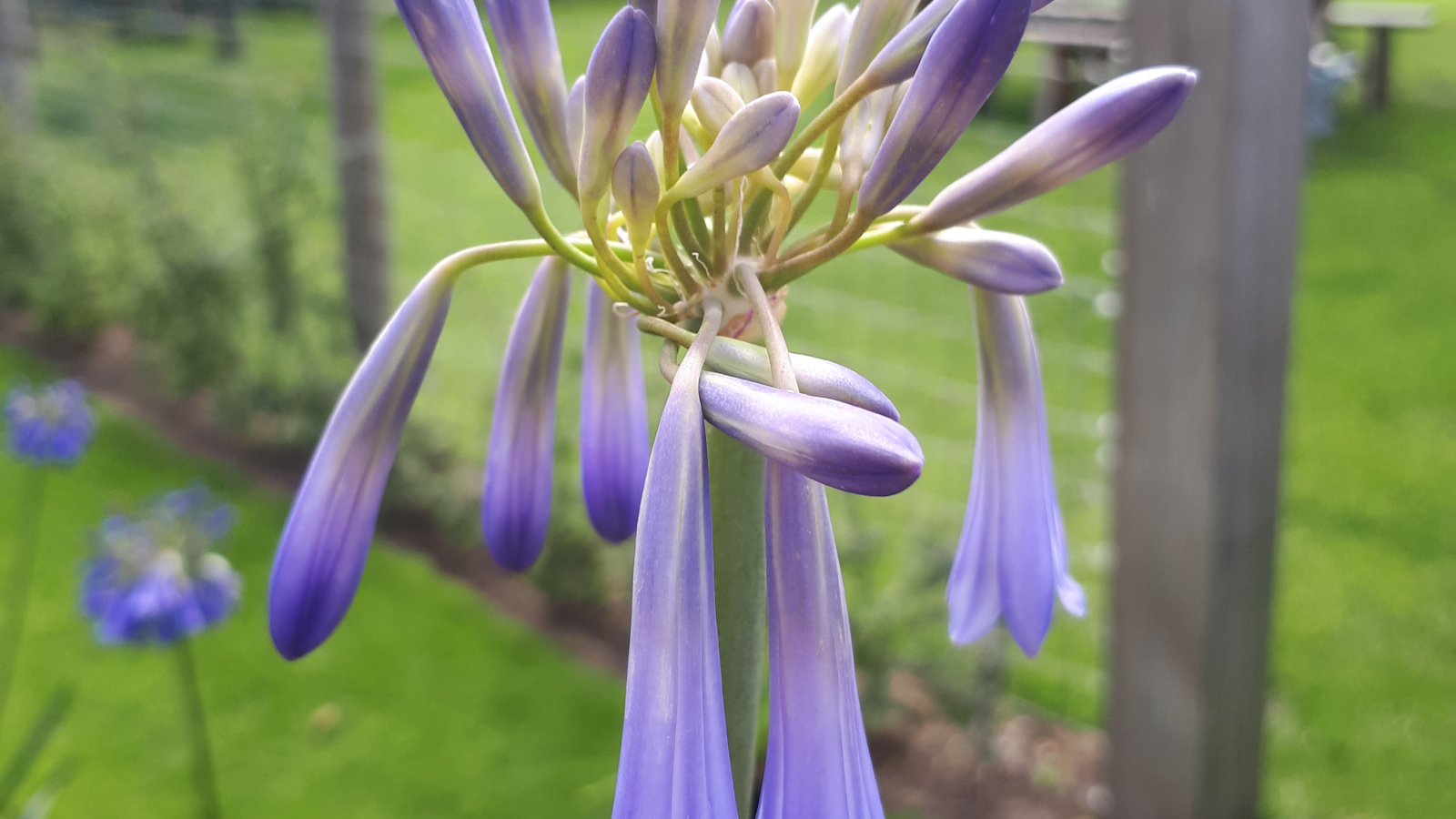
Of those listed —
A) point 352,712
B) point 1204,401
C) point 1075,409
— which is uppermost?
point 1204,401

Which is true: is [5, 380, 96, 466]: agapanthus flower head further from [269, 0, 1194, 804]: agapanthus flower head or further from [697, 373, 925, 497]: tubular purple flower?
[697, 373, 925, 497]: tubular purple flower

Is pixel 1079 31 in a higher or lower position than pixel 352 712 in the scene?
higher

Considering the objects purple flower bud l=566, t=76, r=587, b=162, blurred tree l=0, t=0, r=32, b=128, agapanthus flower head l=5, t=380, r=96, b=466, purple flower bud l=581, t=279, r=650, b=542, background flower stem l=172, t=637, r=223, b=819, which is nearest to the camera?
purple flower bud l=566, t=76, r=587, b=162

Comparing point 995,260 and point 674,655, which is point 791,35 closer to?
point 995,260

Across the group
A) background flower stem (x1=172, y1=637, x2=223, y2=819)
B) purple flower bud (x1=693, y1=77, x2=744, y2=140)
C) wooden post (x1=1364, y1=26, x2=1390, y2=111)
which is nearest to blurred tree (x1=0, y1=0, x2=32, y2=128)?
background flower stem (x1=172, y1=637, x2=223, y2=819)

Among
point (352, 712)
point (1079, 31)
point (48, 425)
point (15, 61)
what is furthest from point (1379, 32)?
point (48, 425)

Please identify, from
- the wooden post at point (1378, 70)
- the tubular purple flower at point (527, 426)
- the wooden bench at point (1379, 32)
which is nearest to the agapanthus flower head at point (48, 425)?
the tubular purple flower at point (527, 426)

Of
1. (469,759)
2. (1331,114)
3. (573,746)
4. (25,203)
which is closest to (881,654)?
(573,746)
